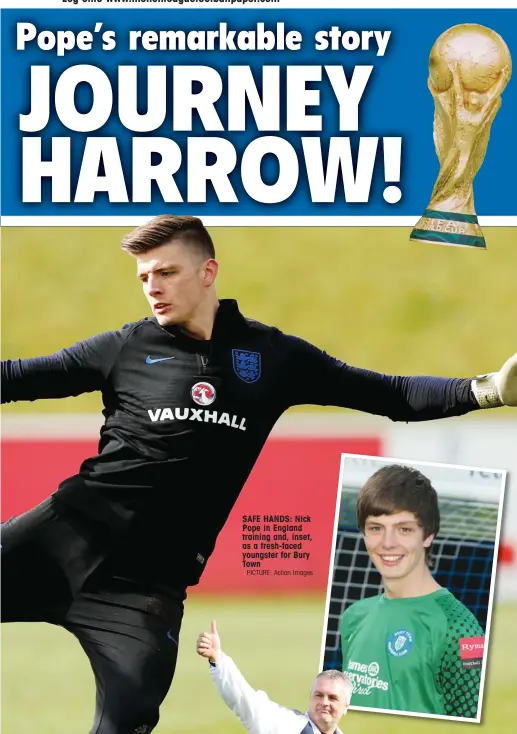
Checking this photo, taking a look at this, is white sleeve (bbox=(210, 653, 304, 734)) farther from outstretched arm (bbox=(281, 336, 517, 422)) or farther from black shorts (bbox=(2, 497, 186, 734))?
outstretched arm (bbox=(281, 336, 517, 422))

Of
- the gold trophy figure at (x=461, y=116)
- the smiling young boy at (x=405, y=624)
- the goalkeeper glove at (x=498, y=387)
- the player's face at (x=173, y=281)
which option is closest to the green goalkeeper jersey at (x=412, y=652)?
the smiling young boy at (x=405, y=624)

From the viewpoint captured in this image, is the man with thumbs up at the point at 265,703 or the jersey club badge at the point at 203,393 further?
the jersey club badge at the point at 203,393

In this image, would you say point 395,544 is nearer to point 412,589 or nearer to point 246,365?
point 412,589

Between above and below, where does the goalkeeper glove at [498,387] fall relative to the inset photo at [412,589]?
above

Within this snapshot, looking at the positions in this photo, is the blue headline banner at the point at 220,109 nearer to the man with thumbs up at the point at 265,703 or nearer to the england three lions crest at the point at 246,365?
the england three lions crest at the point at 246,365

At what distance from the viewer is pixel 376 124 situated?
656 cm

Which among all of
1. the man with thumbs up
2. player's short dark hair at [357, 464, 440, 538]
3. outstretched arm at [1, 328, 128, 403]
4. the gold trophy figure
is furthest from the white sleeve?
the gold trophy figure

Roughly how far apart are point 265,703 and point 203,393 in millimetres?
1524

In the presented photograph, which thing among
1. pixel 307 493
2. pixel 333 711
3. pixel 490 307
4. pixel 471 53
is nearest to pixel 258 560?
pixel 307 493

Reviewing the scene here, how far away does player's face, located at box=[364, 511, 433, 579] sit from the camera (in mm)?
6547

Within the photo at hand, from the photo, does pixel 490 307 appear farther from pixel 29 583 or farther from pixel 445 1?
pixel 29 583

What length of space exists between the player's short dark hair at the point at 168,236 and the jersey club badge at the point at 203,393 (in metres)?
0.65

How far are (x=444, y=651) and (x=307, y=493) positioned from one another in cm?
107

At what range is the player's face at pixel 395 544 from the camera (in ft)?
21.5
